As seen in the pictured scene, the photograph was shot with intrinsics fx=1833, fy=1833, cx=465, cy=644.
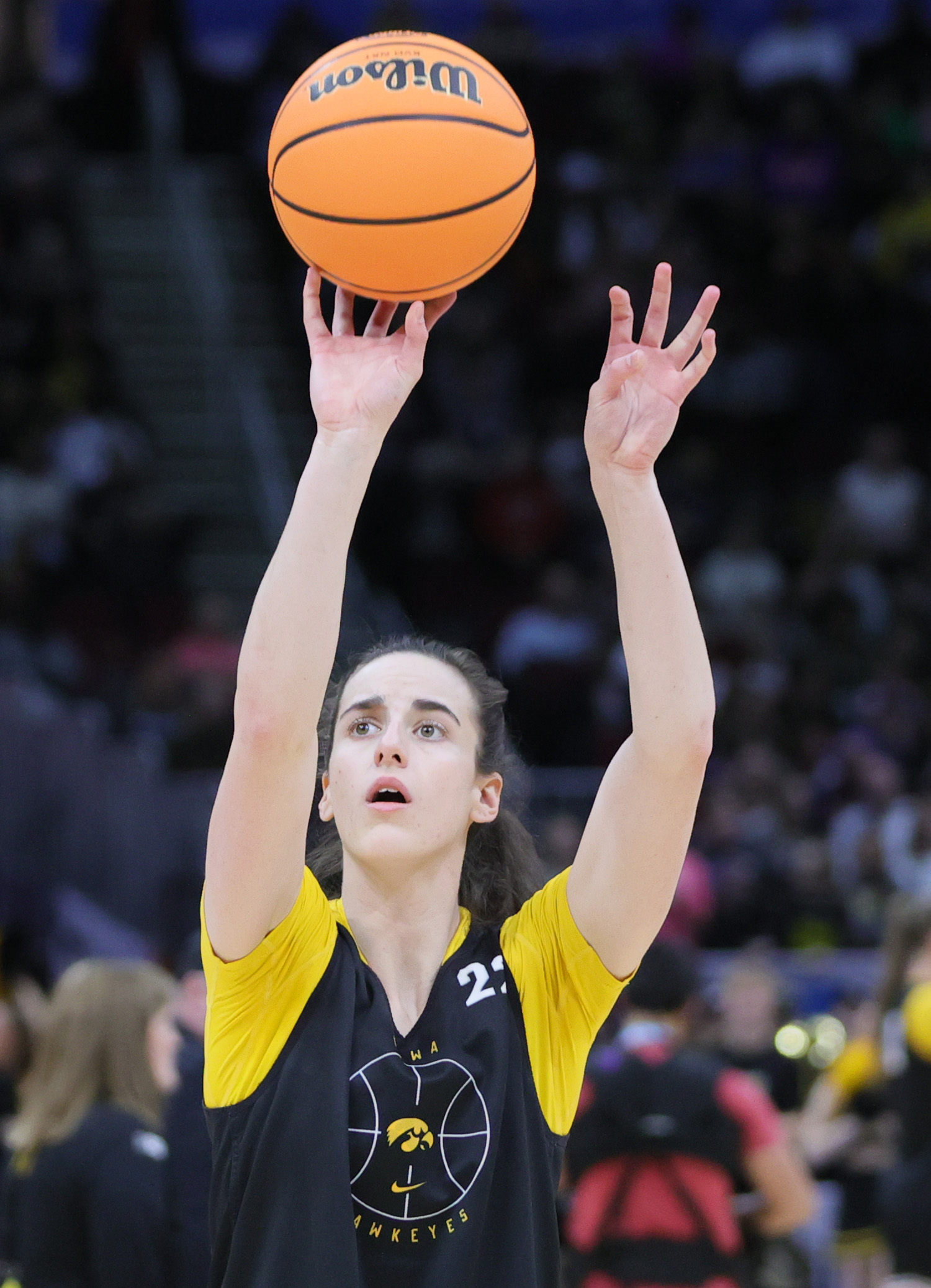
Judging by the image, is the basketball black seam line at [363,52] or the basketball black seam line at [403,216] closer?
the basketball black seam line at [403,216]

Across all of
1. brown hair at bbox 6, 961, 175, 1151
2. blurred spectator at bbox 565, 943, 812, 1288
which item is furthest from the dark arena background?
brown hair at bbox 6, 961, 175, 1151

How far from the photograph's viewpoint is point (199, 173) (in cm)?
1476

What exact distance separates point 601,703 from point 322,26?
6611 mm

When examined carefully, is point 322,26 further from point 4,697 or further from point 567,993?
point 567,993

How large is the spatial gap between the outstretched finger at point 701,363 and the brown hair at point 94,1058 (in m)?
2.59

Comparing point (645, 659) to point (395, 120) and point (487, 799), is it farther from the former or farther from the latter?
point (395, 120)

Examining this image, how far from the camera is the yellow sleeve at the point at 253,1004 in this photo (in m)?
2.48

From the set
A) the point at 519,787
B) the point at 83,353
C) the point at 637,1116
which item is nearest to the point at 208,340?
the point at 83,353

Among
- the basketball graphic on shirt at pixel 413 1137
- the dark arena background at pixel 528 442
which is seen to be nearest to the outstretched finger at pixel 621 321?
the basketball graphic on shirt at pixel 413 1137

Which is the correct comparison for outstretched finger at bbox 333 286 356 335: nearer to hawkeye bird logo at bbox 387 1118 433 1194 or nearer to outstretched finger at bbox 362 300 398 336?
outstretched finger at bbox 362 300 398 336

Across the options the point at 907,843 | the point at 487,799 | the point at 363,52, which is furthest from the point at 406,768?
the point at 907,843

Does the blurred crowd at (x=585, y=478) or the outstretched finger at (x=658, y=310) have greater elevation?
the blurred crowd at (x=585, y=478)

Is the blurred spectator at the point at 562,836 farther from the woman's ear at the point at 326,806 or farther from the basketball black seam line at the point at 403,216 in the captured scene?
the basketball black seam line at the point at 403,216

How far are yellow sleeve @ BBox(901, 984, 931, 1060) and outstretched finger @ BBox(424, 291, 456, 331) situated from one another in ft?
8.37
